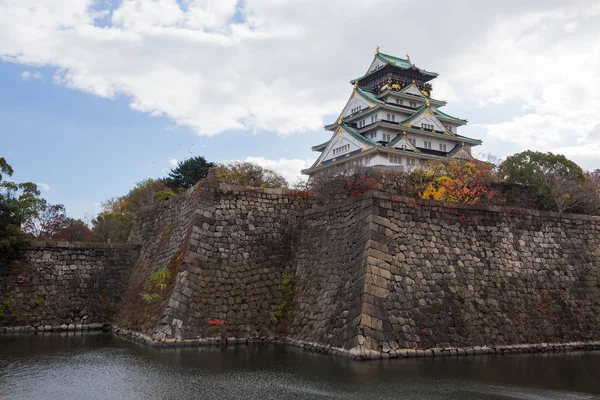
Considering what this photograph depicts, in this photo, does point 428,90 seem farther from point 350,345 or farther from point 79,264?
point 350,345

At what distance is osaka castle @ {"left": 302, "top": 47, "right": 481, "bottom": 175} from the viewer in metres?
41.2

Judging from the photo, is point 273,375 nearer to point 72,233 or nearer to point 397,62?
point 72,233

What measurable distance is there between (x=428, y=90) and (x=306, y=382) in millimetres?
45306

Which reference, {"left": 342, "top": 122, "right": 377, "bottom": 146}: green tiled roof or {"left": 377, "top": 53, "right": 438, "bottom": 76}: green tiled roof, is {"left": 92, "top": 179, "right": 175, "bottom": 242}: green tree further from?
{"left": 377, "top": 53, "right": 438, "bottom": 76}: green tiled roof

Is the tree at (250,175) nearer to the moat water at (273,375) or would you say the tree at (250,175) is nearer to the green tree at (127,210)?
the green tree at (127,210)

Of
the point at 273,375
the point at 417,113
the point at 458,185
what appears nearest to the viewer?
the point at 273,375

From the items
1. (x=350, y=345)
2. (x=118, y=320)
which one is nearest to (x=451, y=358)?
(x=350, y=345)

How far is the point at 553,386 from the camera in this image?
1052 cm

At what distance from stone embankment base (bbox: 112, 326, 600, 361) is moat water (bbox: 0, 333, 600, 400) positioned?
0.75ft

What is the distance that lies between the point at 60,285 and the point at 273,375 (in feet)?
37.9

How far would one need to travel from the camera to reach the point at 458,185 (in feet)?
73.9

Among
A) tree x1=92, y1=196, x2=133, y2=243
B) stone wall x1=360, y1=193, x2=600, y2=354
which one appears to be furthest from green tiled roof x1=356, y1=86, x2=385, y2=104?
stone wall x1=360, y1=193, x2=600, y2=354

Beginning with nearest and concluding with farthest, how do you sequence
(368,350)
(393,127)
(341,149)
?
(368,350), (393,127), (341,149)

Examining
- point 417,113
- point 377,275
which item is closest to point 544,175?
point 377,275
